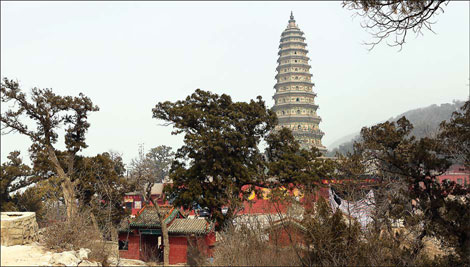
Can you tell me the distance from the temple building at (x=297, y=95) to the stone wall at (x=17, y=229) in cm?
4264

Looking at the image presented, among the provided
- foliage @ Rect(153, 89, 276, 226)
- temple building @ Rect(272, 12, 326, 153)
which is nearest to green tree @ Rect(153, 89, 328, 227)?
foliage @ Rect(153, 89, 276, 226)

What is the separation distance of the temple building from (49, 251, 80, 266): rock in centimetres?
4286

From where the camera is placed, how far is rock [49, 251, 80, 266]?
30.9 ft

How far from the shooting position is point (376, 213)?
18266 millimetres

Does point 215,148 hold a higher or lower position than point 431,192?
higher

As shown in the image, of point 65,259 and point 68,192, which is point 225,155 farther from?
point 65,259

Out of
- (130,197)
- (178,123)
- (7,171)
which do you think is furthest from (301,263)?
(130,197)

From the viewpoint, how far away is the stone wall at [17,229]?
9.72 m

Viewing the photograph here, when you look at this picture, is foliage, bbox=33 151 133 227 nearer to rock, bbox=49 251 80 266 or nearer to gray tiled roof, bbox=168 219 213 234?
gray tiled roof, bbox=168 219 213 234

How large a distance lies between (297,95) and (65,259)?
46.3m

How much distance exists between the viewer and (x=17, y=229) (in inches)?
392

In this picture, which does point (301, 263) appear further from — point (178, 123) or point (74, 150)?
point (74, 150)

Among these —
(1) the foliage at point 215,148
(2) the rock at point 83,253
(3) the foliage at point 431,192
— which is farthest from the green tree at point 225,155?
(2) the rock at point 83,253

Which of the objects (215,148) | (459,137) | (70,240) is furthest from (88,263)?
(459,137)
